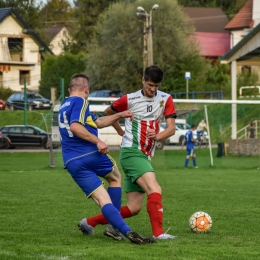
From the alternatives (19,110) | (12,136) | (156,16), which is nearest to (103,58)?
(156,16)

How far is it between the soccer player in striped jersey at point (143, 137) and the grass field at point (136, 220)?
20.0 inches

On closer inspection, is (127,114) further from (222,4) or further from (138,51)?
(222,4)

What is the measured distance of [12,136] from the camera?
4094 cm

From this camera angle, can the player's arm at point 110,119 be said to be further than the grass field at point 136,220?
Yes

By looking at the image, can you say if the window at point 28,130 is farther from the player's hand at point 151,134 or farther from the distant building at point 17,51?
the player's hand at point 151,134

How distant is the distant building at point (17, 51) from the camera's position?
69.6m

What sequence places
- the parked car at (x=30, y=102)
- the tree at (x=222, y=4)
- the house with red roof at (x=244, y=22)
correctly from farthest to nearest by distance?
the tree at (x=222, y=4), the house with red roof at (x=244, y=22), the parked car at (x=30, y=102)

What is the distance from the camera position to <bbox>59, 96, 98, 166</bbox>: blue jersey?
26.6 ft

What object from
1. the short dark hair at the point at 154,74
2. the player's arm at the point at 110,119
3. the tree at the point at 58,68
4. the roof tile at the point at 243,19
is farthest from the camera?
the roof tile at the point at 243,19

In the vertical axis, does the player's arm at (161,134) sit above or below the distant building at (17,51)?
below

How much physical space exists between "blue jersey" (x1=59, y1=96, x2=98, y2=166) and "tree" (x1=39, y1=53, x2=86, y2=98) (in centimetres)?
5654

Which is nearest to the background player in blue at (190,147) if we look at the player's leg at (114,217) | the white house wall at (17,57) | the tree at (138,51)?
the player's leg at (114,217)

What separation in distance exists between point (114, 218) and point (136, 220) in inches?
111

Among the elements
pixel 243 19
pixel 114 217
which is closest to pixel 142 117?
pixel 114 217
